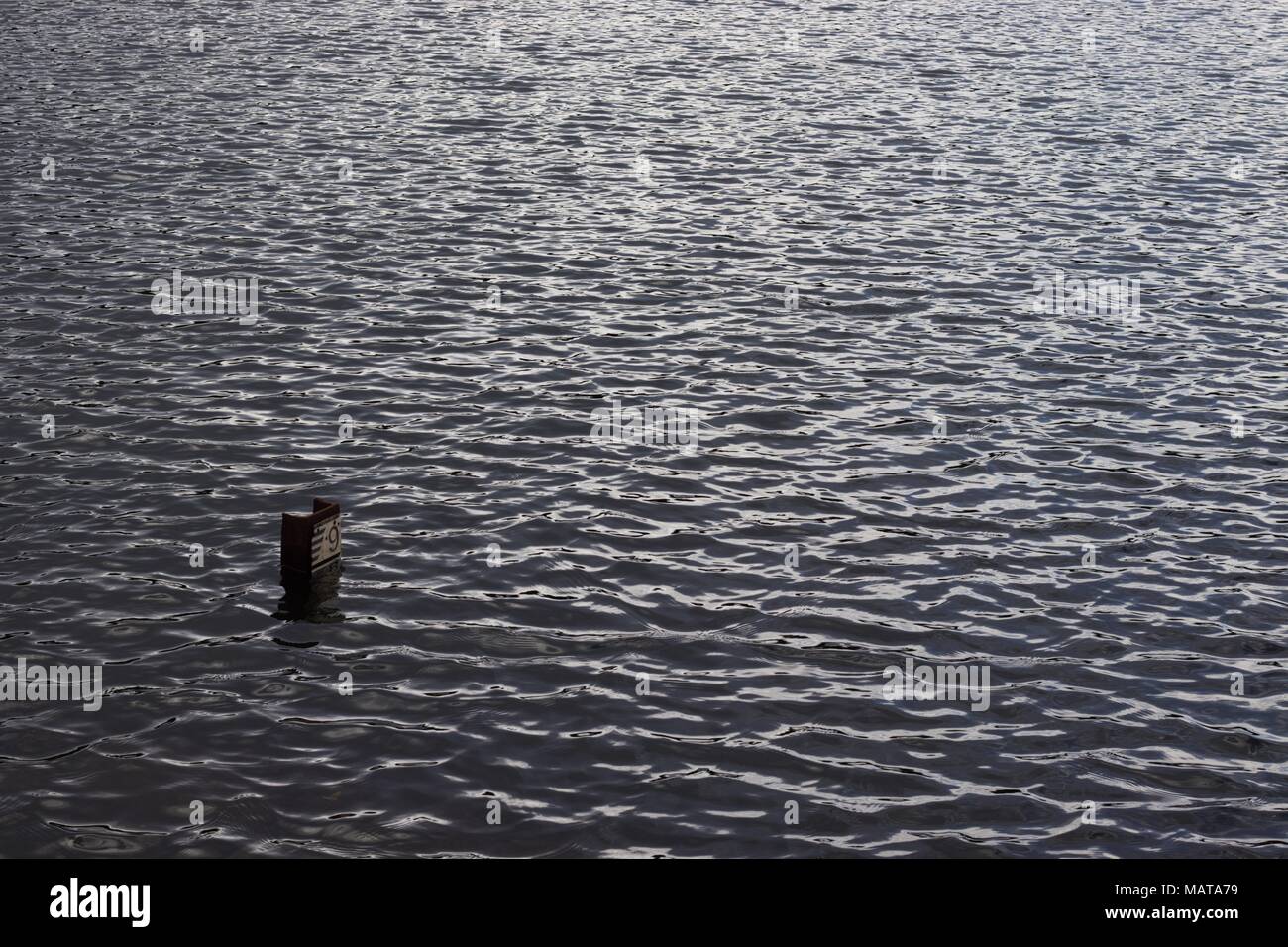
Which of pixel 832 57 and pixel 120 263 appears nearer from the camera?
pixel 120 263

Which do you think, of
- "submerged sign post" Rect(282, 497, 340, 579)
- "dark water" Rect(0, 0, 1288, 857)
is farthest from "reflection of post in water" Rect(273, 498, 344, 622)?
"dark water" Rect(0, 0, 1288, 857)

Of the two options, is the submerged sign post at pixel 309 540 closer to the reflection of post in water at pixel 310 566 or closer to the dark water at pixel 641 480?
the reflection of post in water at pixel 310 566

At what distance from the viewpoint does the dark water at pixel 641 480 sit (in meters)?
16.3

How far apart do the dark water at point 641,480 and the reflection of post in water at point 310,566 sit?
0.44 metres

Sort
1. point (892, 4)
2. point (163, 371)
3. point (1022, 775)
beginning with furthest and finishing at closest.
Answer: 1. point (892, 4)
2. point (163, 371)
3. point (1022, 775)

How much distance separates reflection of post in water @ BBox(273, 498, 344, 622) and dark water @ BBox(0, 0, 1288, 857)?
1.46ft

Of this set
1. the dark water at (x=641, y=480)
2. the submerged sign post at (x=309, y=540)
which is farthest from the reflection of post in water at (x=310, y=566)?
the dark water at (x=641, y=480)

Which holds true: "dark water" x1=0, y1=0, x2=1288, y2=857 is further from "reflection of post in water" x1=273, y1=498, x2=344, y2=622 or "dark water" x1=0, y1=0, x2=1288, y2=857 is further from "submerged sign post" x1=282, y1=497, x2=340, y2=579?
"submerged sign post" x1=282, y1=497, x2=340, y2=579

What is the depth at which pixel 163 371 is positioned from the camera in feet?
88.7

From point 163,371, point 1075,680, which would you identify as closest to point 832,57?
point 163,371
